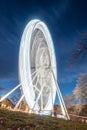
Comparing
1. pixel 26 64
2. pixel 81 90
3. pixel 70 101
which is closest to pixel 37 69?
pixel 26 64

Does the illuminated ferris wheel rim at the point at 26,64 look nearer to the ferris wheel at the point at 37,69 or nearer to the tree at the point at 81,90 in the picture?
the ferris wheel at the point at 37,69

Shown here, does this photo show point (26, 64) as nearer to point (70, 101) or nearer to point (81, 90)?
point (81, 90)

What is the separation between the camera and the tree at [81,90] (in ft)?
161

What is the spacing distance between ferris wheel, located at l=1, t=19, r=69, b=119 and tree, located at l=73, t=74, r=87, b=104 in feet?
59.2

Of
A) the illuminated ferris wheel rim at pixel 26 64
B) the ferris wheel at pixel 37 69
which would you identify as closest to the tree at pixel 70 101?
the ferris wheel at pixel 37 69

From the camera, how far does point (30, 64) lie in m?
26.1

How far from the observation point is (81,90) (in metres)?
49.2

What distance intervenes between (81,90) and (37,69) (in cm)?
2429

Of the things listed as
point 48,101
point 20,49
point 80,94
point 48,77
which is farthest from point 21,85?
point 80,94

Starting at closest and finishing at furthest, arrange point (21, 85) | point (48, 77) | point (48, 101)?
point (21, 85), point (48, 77), point (48, 101)

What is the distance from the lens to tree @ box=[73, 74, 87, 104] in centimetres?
4894

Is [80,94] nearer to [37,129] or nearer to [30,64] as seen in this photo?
[30,64]

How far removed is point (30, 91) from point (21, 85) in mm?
1358

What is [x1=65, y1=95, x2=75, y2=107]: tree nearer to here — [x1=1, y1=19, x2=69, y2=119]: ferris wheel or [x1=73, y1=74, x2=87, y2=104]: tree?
[x1=73, y1=74, x2=87, y2=104]: tree
